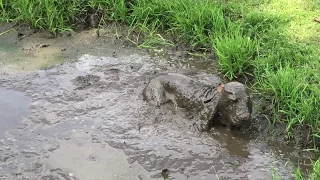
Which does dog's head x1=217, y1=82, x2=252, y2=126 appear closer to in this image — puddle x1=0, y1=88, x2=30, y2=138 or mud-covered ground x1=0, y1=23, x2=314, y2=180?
mud-covered ground x1=0, y1=23, x2=314, y2=180

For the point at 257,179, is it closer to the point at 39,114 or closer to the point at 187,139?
the point at 187,139

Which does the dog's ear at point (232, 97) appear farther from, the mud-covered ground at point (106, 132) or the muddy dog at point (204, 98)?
the mud-covered ground at point (106, 132)

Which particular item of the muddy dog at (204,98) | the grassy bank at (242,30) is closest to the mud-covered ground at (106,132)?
the muddy dog at (204,98)

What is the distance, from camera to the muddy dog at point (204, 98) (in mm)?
5105

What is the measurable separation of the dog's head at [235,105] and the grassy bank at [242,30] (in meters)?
0.42

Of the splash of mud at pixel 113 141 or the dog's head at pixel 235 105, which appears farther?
the dog's head at pixel 235 105

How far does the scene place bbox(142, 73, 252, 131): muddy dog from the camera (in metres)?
5.11

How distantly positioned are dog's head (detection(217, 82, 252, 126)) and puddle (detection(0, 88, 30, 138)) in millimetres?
2202

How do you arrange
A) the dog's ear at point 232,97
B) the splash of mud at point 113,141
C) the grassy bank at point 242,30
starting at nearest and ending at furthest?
the splash of mud at point 113,141
the dog's ear at point 232,97
the grassy bank at point 242,30

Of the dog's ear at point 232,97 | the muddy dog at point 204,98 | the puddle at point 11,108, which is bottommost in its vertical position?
the puddle at point 11,108

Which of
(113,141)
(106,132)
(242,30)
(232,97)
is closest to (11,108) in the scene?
(106,132)

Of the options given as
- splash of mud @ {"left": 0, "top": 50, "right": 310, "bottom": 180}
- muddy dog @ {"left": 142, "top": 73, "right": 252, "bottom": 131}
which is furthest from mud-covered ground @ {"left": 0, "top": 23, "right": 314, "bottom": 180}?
muddy dog @ {"left": 142, "top": 73, "right": 252, "bottom": 131}

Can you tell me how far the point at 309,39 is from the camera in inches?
258

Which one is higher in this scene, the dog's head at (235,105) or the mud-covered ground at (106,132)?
the dog's head at (235,105)
